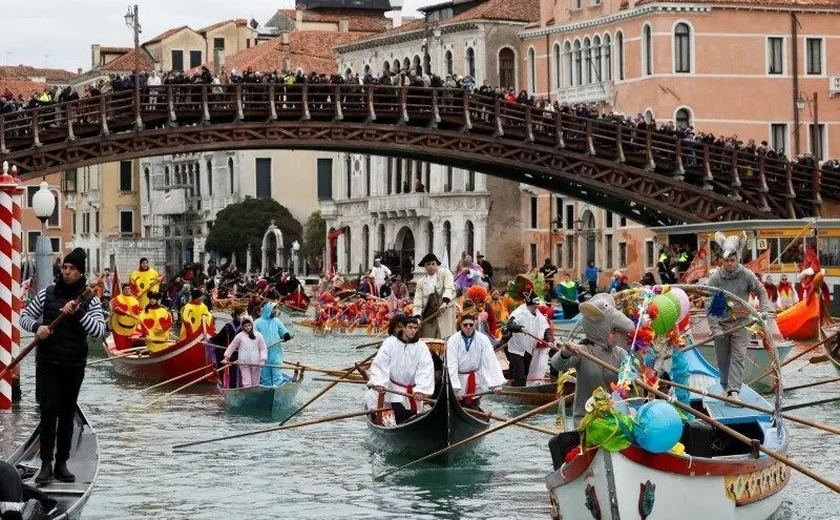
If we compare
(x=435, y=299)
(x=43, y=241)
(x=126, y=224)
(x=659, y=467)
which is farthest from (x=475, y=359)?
(x=126, y=224)

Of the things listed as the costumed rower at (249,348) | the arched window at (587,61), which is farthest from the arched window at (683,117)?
the costumed rower at (249,348)

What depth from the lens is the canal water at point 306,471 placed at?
17.0 m

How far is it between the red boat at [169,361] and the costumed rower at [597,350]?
41.7ft

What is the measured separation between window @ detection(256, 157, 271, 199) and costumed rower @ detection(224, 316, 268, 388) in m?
57.4

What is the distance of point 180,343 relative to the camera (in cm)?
2762

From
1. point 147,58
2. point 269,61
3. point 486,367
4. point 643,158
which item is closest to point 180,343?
point 486,367

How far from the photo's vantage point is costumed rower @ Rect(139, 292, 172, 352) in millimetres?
29289

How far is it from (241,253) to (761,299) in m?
61.4

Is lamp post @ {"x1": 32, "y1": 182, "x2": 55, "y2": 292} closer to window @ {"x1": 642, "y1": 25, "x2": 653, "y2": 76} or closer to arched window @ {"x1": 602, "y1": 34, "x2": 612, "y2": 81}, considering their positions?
window @ {"x1": 642, "y1": 25, "x2": 653, "y2": 76}

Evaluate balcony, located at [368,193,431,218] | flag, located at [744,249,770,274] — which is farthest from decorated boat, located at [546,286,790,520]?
balcony, located at [368,193,431,218]

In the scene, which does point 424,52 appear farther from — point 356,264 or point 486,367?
point 486,367

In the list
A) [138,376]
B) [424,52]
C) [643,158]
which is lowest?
[138,376]

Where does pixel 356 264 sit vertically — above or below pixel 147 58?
below

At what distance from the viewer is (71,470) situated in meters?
14.5
